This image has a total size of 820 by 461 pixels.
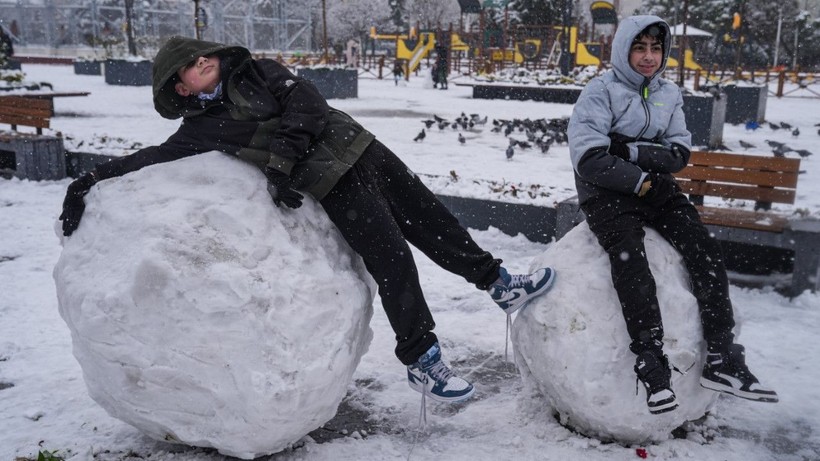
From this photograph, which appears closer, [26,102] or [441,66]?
[26,102]

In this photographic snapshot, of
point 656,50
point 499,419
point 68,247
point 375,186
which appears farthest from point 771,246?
point 68,247

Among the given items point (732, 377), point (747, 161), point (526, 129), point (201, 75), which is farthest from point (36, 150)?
point (732, 377)

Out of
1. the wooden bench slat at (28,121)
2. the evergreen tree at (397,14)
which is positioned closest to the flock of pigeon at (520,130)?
the wooden bench slat at (28,121)

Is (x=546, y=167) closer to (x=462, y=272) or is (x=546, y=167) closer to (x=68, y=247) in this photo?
(x=462, y=272)

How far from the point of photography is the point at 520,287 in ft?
11.1

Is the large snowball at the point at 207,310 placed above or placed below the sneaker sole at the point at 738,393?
above

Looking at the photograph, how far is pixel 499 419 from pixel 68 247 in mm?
2184

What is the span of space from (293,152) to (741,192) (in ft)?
13.5

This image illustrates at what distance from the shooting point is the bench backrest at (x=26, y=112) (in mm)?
9539

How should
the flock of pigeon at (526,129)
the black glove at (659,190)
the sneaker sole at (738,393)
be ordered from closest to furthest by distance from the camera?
the sneaker sole at (738,393), the black glove at (659,190), the flock of pigeon at (526,129)

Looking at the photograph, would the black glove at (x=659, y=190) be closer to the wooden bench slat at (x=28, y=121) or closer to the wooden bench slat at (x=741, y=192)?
the wooden bench slat at (x=741, y=192)

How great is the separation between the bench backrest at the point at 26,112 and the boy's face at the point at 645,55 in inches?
336

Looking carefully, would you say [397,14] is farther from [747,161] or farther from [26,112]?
[747,161]

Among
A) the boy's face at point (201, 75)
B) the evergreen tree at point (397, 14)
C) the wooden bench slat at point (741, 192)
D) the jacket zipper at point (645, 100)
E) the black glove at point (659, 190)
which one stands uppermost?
the evergreen tree at point (397, 14)
